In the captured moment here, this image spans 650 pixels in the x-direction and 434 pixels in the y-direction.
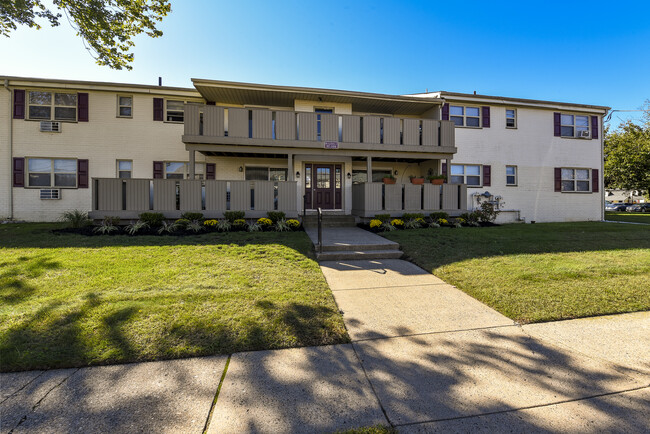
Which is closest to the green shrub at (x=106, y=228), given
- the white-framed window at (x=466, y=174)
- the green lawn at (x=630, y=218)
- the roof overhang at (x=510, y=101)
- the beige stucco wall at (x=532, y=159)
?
the roof overhang at (x=510, y=101)

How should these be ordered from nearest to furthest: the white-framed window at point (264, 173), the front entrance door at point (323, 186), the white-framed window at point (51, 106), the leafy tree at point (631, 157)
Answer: the white-framed window at point (51, 106), the front entrance door at point (323, 186), the white-framed window at point (264, 173), the leafy tree at point (631, 157)

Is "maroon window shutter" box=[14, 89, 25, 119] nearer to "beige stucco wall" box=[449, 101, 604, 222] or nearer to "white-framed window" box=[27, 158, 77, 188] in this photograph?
"white-framed window" box=[27, 158, 77, 188]

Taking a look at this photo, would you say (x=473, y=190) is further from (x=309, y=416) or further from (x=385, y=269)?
(x=309, y=416)

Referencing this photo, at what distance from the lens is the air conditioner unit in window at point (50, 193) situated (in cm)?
1098

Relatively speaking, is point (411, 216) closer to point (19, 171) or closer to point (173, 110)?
point (173, 110)

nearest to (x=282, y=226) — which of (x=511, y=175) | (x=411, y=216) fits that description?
(x=411, y=216)

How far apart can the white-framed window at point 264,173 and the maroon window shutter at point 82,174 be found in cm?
632

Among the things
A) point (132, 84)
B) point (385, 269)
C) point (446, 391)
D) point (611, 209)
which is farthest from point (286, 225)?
point (611, 209)

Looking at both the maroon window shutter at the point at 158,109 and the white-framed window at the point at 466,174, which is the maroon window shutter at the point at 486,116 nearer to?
the white-framed window at the point at 466,174

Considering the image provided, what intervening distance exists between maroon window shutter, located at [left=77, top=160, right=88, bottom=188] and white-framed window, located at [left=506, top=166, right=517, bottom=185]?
18929 mm

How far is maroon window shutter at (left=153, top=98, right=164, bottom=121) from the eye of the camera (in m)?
11.6

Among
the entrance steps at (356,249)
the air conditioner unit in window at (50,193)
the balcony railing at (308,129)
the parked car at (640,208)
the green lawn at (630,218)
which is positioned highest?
the balcony railing at (308,129)

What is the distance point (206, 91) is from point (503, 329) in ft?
38.2

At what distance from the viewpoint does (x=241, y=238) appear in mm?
7676
